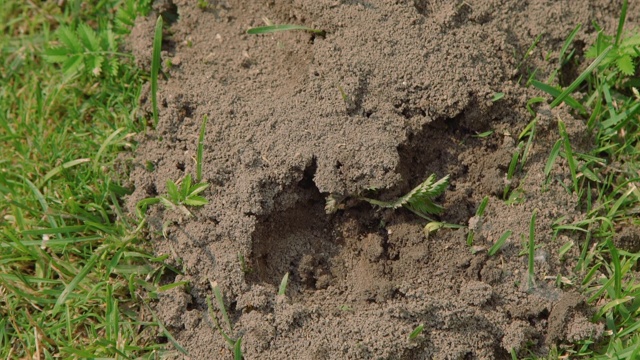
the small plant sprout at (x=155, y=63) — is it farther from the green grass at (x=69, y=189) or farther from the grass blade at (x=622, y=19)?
the grass blade at (x=622, y=19)

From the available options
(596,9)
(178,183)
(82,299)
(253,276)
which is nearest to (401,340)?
(253,276)

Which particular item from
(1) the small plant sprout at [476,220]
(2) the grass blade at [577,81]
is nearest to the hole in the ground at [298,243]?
(1) the small plant sprout at [476,220]

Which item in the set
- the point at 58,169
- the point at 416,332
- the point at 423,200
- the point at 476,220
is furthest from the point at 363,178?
the point at 58,169

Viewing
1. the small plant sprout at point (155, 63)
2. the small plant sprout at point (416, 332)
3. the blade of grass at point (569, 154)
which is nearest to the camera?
the small plant sprout at point (416, 332)

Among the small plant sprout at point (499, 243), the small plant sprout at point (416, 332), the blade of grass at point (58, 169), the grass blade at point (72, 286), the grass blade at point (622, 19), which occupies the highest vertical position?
the grass blade at point (622, 19)

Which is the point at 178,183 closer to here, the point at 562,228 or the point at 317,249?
the point at 317,249

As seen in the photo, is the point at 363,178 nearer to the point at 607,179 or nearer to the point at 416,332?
the point at 416,332

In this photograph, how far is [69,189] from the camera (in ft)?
9.07

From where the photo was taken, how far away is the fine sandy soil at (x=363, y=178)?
239 centimetres

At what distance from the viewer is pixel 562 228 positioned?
8.44ft

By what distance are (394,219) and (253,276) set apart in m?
0.60

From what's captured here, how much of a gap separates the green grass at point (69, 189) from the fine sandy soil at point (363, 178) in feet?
0.56

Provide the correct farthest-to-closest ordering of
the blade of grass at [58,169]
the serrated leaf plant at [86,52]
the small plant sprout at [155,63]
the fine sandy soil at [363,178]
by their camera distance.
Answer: the serrated leaf plant at [86,52], the blade of grass at [58,169], the small plant sprout at [155,63], the fine sandy soil at [363,178]

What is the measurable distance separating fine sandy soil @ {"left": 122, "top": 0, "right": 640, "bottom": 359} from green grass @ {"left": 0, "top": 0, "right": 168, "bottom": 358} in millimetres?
172
